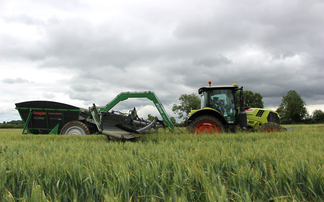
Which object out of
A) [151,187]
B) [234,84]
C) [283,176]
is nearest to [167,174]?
[151,187]

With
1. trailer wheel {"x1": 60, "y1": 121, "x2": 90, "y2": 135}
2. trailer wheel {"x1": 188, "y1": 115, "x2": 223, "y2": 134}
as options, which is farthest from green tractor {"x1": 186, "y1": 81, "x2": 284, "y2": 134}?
trailer wheel {"x1": 60, "y1": 121, "x2": 90, "y2": 135}

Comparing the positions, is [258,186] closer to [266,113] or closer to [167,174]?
[167,174]

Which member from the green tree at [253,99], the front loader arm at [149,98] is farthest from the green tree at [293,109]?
the front loader arm at [149,98]

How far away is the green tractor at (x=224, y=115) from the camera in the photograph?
252 inches

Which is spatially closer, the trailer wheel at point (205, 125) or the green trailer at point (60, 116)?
the trailer wheel at point (205, 125)

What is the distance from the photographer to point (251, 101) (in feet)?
148

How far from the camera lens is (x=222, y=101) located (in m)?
7.15

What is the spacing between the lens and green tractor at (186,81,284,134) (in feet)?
21.0

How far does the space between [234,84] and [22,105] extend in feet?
33.8

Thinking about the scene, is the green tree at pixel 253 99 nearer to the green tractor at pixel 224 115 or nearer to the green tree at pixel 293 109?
the green tree at pixel 293 109

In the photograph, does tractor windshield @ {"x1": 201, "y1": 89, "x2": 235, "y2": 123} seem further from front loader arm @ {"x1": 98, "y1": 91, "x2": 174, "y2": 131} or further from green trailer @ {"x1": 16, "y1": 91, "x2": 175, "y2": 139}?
green trailer @ {"x1": 16, "y1": 91, "x2": 175, "y2": 139}

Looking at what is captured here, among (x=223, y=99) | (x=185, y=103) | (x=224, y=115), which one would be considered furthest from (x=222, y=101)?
(x=185, y=103)

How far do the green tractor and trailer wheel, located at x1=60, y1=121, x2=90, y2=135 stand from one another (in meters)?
5.02

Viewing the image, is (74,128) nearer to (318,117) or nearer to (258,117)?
(258,117)
